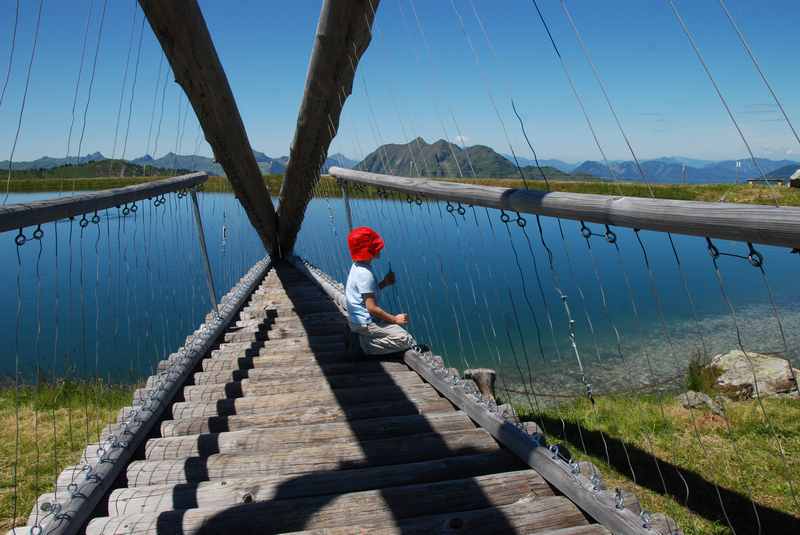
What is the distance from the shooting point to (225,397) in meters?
3.33

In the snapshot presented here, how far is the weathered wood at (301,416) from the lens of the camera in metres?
2.85

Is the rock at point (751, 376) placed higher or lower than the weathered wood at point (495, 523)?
lower

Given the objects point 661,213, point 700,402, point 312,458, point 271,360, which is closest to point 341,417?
point 312,458

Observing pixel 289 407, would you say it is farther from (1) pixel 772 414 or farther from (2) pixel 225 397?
(1) pixel 772 414

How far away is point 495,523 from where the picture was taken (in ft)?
6.33

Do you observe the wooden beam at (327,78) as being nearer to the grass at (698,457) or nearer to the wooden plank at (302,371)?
the wooden plank at (302,371)

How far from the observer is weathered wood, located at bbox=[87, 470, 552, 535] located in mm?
1938

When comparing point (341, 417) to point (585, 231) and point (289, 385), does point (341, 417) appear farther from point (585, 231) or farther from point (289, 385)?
point (585, 231)

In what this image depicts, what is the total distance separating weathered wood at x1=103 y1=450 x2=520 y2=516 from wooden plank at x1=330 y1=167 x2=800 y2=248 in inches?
44.4

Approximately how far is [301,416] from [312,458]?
533 millimetres

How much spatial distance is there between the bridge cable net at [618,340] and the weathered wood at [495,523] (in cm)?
26

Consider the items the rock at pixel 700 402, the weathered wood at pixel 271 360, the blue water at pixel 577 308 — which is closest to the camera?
the weathered wood at pixel 271 360

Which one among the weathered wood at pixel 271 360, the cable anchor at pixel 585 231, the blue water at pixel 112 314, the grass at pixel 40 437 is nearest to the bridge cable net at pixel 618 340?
the cable anchor at pixel 585 231

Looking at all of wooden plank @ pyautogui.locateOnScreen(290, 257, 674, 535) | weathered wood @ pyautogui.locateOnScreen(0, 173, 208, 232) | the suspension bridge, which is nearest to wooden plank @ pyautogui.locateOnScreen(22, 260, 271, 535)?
the suspension bridge
